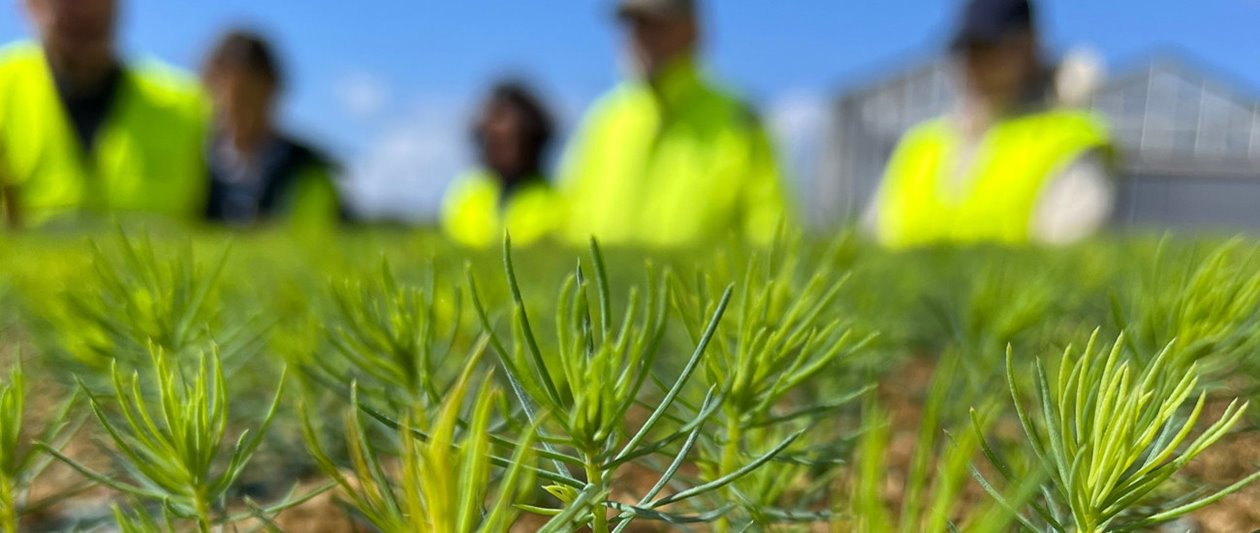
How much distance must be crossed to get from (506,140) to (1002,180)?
8.78ft

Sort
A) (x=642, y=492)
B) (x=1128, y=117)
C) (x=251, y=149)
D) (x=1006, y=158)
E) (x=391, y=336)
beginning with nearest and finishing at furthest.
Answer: (x=391, y=336)
(x=642, y=492)
(x=1006, y=158)
(x=251, y=149)
(x=1128, y=117)

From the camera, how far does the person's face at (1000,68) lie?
2713 millimetres

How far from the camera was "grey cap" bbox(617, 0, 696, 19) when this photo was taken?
319 centimetres

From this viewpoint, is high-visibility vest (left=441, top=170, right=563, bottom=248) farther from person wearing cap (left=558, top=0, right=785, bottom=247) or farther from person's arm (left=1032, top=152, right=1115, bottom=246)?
person's arm (left=1032, top=152, right=1115, bottom=246)

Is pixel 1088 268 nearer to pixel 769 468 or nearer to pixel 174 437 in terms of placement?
pixel 769 468

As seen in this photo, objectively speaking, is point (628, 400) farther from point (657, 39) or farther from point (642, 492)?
point (657, 39)

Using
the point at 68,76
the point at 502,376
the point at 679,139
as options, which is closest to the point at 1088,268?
the point at 502,376

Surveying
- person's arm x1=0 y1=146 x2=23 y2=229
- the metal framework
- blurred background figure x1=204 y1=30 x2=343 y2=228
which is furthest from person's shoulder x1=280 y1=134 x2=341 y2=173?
the metal framework

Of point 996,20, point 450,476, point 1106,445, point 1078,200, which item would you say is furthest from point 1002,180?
point 450,476

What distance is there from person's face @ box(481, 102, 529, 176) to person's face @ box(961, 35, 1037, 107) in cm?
237

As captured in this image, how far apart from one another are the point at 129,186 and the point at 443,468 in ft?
9.84

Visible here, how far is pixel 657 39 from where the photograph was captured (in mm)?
3266

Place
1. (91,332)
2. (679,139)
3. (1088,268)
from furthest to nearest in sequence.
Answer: (679,139) → (1088,268) → (91,332)

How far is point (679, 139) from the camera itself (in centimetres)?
324
